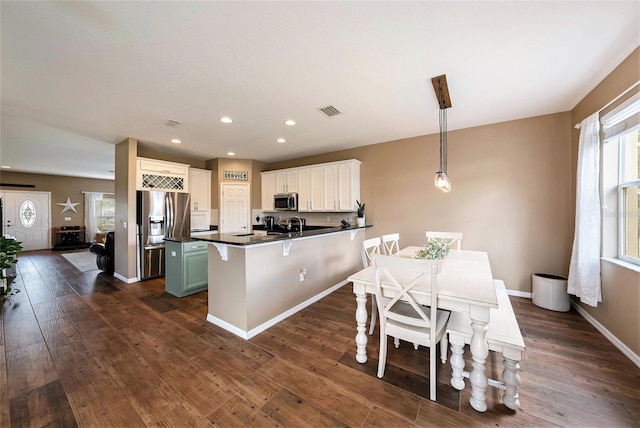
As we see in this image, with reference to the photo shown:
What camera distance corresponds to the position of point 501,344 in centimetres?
150

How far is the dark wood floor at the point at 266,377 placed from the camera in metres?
1.50

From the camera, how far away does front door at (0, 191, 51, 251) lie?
768 centimetres

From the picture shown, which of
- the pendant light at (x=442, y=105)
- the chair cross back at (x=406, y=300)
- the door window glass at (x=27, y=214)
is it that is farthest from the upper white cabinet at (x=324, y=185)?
the door window glass at (x=27, y=214)

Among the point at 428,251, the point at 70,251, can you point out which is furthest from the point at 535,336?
the point at 70,251

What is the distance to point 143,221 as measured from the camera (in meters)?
4.39

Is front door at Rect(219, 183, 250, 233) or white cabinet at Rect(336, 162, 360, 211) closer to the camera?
white cabinet at Rect(336, 162, 360, 211)

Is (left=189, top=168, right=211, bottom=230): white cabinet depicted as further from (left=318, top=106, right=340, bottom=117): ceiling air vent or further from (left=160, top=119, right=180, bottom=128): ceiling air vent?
(left=318, top=106, right=340, bottom=117): ceiling air vent

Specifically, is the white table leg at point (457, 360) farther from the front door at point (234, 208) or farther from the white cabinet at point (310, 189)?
the front door at point (234, 208)

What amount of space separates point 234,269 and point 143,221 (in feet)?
10.0

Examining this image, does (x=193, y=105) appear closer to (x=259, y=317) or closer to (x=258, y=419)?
(x=259, y=317)

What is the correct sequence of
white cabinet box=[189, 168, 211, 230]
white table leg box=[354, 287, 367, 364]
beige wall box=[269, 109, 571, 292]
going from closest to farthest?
white table leg box=[354, 287, 367, 364] < beige wall box=[269, 109, 571, 292] < white cabinet box=[189, 168, 211, 230]

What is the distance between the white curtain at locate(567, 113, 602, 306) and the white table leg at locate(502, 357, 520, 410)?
1860 mm

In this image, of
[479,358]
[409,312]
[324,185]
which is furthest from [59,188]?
[479,358]

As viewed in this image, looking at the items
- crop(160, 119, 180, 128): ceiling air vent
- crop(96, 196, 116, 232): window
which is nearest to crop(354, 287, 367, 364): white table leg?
crop(160, 119, 180, 128): ceiling air vent
